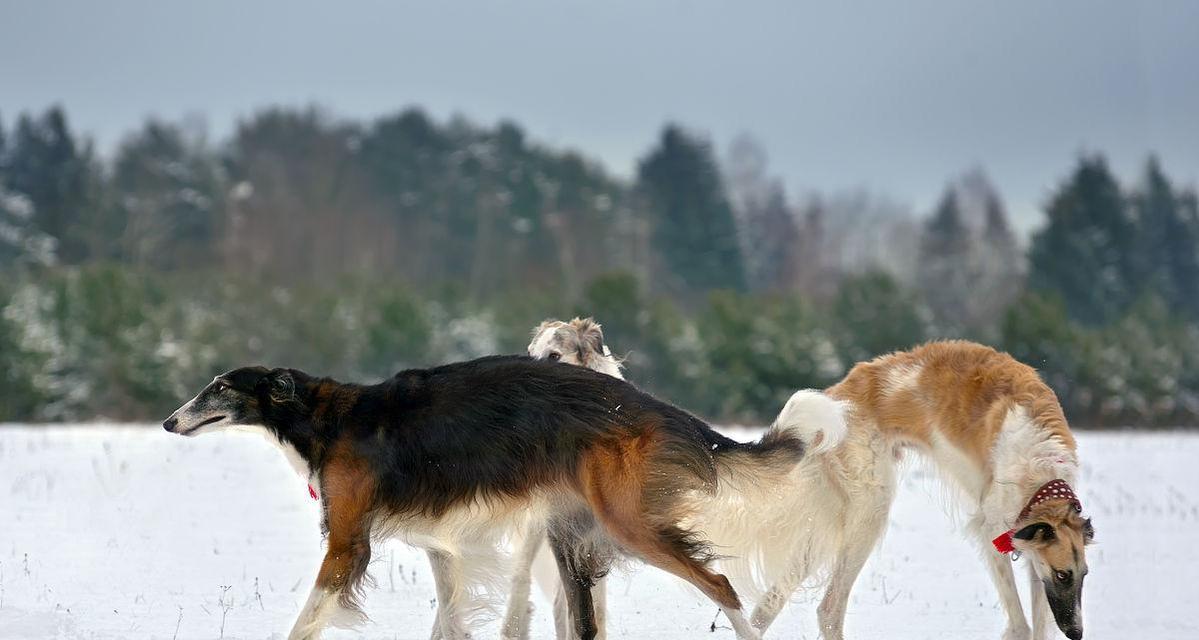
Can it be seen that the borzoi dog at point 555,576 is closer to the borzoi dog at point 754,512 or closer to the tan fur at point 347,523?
the borzoi dog at point 754,512

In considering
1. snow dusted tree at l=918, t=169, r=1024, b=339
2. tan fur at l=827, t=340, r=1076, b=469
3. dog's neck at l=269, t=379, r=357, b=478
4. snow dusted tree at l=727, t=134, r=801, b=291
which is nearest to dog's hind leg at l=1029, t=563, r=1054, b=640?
tan fur at l=827, t=340, r=1076, b=469

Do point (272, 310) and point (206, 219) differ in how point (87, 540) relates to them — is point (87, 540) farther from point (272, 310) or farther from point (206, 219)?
point (206, 219)

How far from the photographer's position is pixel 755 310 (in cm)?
2842

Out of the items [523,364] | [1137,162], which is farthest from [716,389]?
[1137,162]

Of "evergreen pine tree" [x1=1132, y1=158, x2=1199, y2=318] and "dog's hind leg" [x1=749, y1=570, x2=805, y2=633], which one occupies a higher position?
"evergreen pine tree" [x1=1132, y1=158, x2=1199, y2=318]

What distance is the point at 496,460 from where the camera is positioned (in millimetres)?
5984

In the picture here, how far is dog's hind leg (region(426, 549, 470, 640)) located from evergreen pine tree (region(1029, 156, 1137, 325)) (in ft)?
122

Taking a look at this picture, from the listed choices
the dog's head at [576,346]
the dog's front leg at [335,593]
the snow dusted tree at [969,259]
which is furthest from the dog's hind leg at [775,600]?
the snow dusted tree at [969,259]

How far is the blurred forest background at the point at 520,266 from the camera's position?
26.8m

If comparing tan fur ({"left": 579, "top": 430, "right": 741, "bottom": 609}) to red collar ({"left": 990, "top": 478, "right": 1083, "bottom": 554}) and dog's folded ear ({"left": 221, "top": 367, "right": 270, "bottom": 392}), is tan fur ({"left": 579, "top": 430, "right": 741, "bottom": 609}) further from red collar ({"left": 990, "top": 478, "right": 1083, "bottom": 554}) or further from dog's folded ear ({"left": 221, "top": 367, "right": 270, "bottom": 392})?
dog's folded ear ({"left": 221, "top": 367, "right": 270, "bottom": 392})

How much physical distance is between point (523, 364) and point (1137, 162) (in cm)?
4809

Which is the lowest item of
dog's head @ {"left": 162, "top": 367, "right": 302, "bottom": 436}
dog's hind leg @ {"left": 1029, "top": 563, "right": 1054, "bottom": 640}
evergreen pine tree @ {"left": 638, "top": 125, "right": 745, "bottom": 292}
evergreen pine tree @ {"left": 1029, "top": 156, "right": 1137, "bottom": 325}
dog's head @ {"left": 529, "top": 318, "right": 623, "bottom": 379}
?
dog's hind leg @ {"left": 1029, "top": 563, "right": 1054, "bottom": 640}

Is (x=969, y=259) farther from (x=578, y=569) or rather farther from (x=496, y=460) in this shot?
(x=496, y=460)

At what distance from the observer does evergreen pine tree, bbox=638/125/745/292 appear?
162 ft
